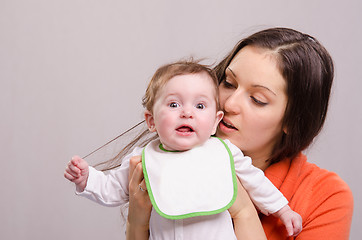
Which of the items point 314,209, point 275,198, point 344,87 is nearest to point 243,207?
point 275,198

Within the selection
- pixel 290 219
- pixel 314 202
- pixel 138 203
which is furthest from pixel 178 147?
pixel 314 202

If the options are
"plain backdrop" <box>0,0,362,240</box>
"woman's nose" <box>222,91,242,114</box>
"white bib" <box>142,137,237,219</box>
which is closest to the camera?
"white bib" <box>142,137,237,219</box>

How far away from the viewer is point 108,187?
1.92 meters

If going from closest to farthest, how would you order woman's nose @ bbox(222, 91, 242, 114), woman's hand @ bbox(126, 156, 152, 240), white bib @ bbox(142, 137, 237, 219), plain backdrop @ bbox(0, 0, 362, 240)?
white bib @ bbox(142, 137, 237, 219), woman's hand @ bbox(126, 156, 152, 240), woman's nose @ bbox(222, 91, 242, 114), plain backdrop @ bbox(0, 0, 362, 240)

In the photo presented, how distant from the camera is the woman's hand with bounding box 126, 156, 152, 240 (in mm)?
1874

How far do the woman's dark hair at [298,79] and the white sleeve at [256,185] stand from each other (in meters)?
0.34

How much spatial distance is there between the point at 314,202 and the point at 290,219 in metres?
0.24

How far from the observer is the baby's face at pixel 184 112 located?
5.79 feet

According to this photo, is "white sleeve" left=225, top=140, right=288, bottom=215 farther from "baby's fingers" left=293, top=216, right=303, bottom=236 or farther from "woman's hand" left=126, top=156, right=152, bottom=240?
"woman's hand" left=126, top=156, right=152, bottom=240

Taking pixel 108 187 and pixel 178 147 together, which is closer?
pixel 178 147

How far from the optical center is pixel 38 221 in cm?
347

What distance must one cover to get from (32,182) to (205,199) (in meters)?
Answer: 1.99

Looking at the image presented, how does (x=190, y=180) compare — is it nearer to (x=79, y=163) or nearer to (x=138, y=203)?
(x=138, y=203)

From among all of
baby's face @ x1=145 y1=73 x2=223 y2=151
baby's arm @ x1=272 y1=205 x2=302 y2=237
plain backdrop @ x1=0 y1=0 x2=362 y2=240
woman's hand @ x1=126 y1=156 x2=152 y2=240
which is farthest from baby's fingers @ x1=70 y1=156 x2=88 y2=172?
plain backdrop @ x1=0 y1=0 x2=362 y2=240
